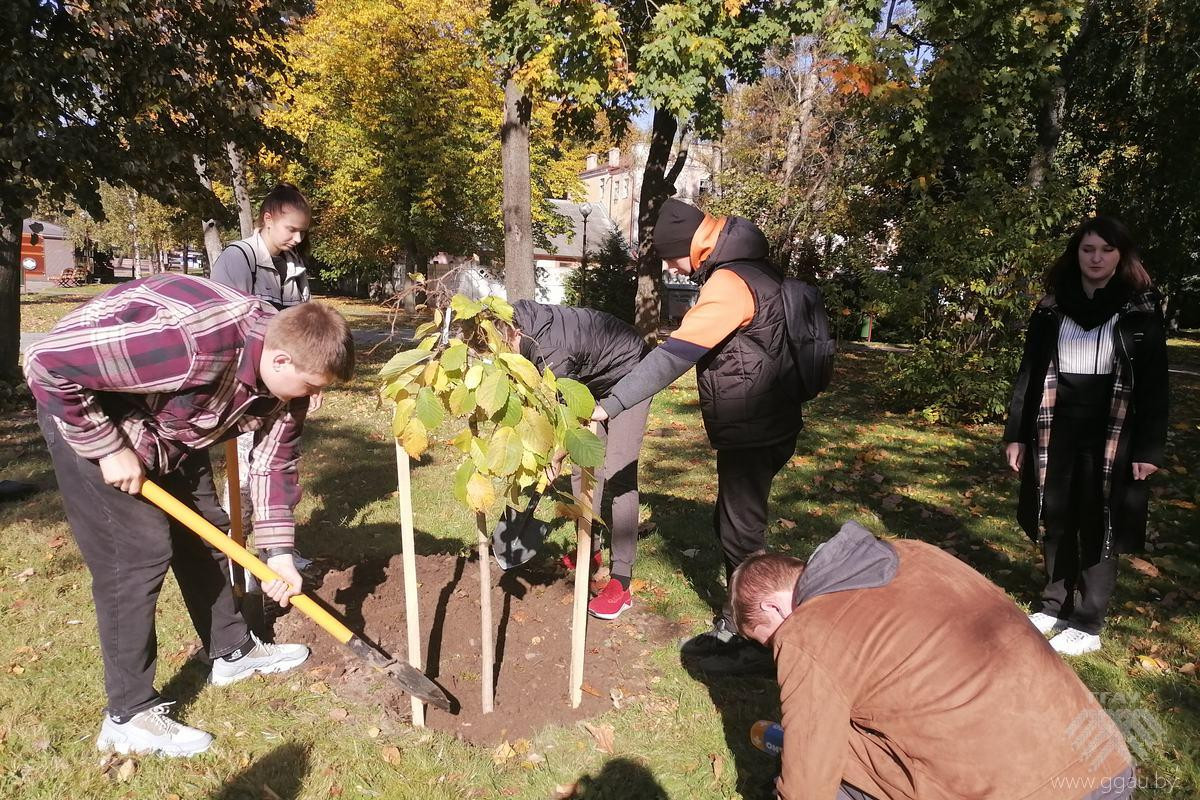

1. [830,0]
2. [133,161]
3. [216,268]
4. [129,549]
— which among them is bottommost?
[129,549]

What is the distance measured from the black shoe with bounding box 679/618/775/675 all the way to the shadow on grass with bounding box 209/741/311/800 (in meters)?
1.68

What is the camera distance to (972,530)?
5.18 meters

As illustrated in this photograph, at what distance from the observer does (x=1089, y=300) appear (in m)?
3.23

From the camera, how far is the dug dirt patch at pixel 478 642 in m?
3.02

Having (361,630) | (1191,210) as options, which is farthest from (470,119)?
(361,630)

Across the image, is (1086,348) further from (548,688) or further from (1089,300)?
(548,688)

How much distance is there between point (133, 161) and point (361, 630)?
610 centimetres

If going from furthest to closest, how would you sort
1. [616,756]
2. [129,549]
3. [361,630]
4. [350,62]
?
1. [350,62]
2. [361,630]
3. [616,756]
4. [129,549]

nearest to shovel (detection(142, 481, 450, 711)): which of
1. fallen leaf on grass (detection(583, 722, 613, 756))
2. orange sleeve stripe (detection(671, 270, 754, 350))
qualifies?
fallen leaf on grass (detection(583, 722, 613, 756))

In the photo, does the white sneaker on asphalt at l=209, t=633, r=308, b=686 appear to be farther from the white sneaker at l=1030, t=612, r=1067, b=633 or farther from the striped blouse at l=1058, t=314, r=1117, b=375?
the striped blouse at l=1058, t=314, r=1117, b=375

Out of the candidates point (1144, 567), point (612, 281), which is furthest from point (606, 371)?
point (612, 281)

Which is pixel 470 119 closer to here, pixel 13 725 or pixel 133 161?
pixel 133 161

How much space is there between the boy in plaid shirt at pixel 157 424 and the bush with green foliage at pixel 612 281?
18.9 meters

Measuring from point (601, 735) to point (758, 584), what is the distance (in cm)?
135
